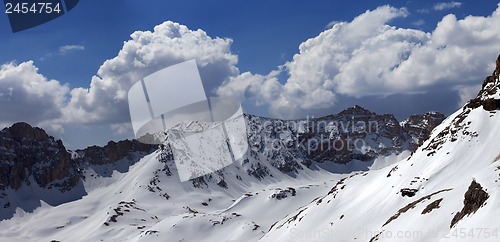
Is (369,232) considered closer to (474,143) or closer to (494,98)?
(474,143)

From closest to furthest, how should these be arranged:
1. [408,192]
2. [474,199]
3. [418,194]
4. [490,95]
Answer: [474,199]
[418,194]
[408,192]
[490,95]

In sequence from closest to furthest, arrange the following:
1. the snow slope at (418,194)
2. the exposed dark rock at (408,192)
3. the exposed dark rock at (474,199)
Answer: the exposed dark rock at (474,199) → the snow slope at (418,194) → the exposed dark rock at (408,192)

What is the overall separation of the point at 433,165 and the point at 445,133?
44.3ft

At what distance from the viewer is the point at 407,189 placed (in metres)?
89.7

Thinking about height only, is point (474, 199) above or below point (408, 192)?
Result: above

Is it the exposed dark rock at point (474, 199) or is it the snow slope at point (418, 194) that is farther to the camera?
the snow slope at point (418, 194)


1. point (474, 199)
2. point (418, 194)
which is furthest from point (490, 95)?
point (474, 199)

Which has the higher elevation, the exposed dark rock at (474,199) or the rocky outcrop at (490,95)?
the rocky outcrop at (490,95)

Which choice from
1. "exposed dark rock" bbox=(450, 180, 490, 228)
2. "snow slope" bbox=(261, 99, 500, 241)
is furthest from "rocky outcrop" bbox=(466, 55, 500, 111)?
"exposed dark rock" bbox=(450, 180, 490, 228)

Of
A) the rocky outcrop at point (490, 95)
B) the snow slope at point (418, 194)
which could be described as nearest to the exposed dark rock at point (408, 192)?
the snow slope at point (418, 194)

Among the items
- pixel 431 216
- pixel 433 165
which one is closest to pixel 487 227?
pixel 431 216

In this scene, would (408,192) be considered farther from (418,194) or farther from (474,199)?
(474,199)

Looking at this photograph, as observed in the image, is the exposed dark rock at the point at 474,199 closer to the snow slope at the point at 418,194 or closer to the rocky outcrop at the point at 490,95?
the snow slope at the point at 418,194

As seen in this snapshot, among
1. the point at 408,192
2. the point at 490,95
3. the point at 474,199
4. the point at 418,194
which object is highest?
the point at 490,95
